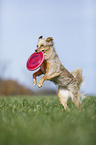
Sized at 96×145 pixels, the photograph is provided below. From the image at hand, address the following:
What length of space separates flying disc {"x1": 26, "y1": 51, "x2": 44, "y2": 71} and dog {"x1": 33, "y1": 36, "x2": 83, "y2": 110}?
11 cm

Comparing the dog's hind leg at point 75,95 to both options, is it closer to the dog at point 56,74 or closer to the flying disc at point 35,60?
the dog at point 56,74

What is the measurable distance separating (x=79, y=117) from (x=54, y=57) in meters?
1.46

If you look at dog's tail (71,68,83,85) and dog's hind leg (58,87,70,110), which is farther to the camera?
dog's tail (71,68,83,85)

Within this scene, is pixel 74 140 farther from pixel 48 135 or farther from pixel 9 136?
pixel 9 136

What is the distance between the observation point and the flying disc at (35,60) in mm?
4508

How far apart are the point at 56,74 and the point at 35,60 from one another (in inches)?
23.9

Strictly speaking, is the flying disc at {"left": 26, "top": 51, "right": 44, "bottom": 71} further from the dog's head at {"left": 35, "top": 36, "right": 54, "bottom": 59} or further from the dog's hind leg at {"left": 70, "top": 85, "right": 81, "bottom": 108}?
the dog's hind leg at {"left": 70, "top": 85, "right": 81, "bottom": 108}

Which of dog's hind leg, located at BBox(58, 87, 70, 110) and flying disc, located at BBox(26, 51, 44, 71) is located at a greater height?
flying disc, located at BBox(26, 51, 44, 71)

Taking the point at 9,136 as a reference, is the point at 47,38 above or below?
above

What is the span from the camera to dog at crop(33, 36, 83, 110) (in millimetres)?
4523

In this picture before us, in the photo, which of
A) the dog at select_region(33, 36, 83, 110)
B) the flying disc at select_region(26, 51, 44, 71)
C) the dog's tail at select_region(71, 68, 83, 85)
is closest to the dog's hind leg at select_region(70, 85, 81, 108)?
the dog at select_region(33, 36, 83, 110)

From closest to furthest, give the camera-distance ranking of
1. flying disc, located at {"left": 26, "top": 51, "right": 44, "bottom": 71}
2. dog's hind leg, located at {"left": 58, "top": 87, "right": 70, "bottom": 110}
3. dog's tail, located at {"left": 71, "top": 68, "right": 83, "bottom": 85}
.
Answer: flying disc, located at {"left": 26, "top": 51, "right": 44, "bottom": 71}
dog's hind leg, located at {"left": 58, "top": 87, "right": 70, "bottom": 110}
dog's tail, located at {"left": 71, "top": 68, "right": 83, "bottom": 85}

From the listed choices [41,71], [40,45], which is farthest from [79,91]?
[40,45]

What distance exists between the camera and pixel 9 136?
279cm
